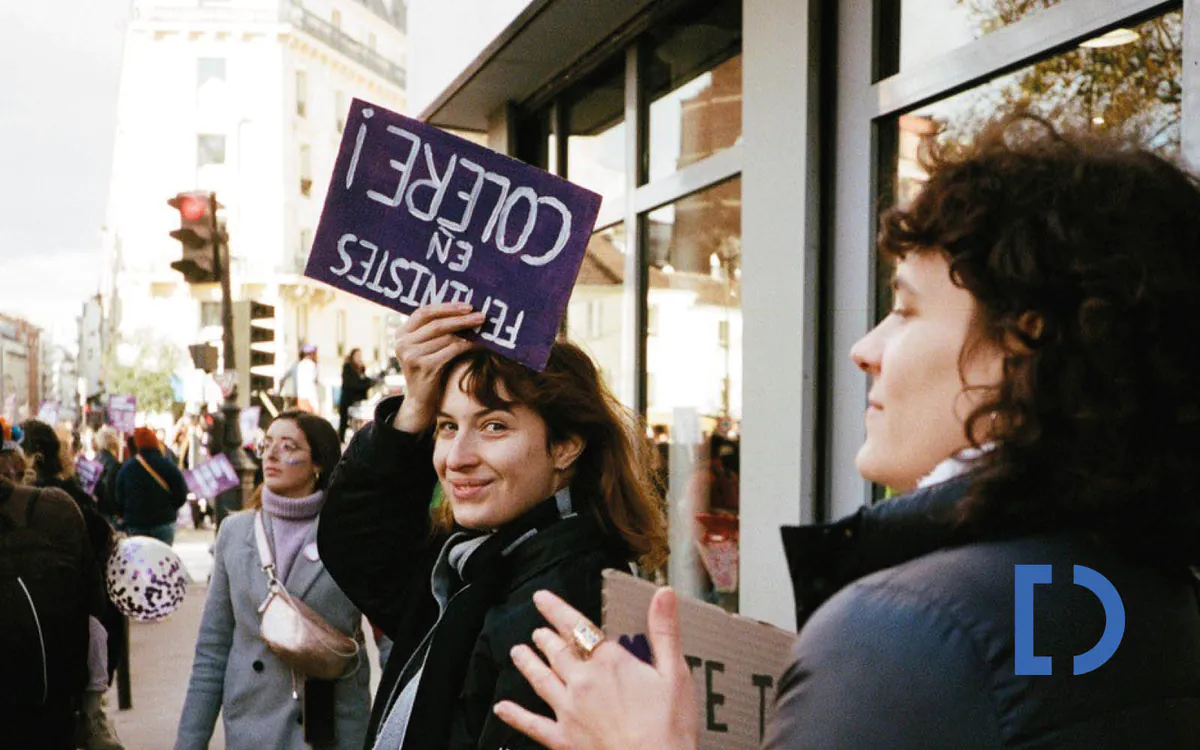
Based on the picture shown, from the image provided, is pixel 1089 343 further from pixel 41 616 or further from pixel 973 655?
pixel 41 616

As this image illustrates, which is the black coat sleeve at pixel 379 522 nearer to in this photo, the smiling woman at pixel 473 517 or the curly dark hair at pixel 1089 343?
the smiling woman at pixel 473 517

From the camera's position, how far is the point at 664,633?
1239 millimetres

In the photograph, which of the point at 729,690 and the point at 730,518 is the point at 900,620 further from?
the point at 730,518

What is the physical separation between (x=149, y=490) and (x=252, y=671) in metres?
8.82

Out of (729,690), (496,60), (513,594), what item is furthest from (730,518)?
(729,690)

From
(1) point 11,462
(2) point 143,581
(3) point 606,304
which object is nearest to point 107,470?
(3) point 606,304

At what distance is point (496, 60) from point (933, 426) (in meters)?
7.57

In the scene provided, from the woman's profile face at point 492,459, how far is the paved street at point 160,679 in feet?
20.1

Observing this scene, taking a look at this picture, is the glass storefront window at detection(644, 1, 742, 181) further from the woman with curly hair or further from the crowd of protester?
the woman with curly hair

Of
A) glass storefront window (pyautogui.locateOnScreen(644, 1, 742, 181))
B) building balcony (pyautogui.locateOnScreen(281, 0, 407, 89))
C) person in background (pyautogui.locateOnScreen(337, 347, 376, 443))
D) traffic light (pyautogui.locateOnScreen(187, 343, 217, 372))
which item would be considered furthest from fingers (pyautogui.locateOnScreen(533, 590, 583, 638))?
building balcony (pyautogui.locateOnScreen(281, 0, 407, 89))

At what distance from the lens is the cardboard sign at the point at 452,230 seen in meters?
2.58

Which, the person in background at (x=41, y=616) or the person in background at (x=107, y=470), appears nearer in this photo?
the person in background at (x=41, y=616)

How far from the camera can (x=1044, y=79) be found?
4.02 metres

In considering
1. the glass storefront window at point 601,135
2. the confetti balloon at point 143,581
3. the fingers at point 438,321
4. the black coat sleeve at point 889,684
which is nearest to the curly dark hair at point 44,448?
the confetti balloon at point 143,581
